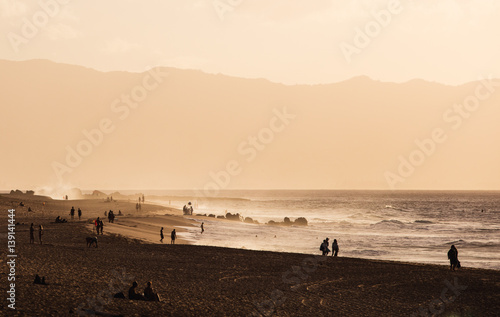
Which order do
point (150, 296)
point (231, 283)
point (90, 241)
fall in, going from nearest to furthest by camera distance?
point (150, 296), point (231, 283), point (90, 241)

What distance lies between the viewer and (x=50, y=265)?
22.4 m

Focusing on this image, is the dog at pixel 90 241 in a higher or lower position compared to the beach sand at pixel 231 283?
higher

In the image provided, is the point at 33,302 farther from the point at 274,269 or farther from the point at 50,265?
the point at 274,269

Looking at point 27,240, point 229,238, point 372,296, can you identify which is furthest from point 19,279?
point 229,238

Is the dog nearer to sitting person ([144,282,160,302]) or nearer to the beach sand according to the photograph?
the beach sand

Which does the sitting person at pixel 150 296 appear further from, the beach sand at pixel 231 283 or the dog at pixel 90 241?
the dog at pixel 90 241

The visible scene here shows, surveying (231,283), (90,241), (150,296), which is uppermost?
(90,241)

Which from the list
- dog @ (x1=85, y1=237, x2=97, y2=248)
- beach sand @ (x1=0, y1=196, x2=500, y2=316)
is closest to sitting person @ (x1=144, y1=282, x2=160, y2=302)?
beach sand @ (x1=0, y1=196, x2=500, y2=316)

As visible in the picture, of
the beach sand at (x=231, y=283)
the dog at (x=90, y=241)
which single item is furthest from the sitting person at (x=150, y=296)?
the dog at (x=90, y=241)

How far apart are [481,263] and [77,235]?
2965cm

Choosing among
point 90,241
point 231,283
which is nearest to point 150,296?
point 231,283

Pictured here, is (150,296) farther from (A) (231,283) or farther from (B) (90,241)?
(B) (90,241)

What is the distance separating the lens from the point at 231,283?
22797 mm

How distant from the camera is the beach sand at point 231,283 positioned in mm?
16156
